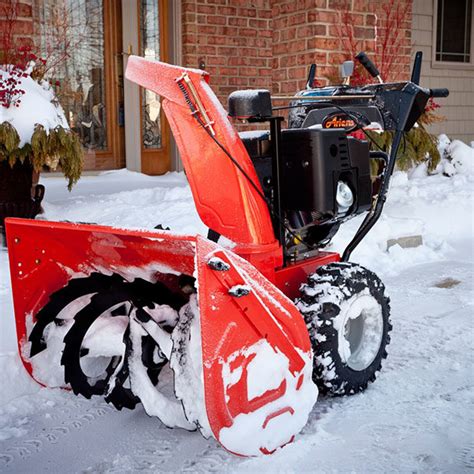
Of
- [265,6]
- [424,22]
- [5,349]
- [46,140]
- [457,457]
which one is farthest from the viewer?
[424,22]

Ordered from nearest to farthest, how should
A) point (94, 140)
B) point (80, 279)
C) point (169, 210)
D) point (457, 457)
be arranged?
point (457, 457), point (80, 279), point (169, 210), point (94, 140)

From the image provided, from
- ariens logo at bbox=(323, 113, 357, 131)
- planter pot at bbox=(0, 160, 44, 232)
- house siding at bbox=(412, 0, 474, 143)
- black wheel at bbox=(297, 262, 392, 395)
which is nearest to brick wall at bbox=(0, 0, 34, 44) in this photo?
planter pot at bbox=(0, 160, 44, 232)

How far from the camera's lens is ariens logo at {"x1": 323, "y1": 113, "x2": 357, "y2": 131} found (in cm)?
314

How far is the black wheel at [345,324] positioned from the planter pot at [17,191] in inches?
116

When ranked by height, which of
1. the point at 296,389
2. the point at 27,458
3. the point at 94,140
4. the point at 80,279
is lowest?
the point at 27,458

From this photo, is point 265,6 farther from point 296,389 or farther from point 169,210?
point 296,389

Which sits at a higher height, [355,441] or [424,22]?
[424,22]

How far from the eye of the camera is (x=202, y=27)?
8.26 meters

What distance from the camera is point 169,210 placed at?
552 centimetres

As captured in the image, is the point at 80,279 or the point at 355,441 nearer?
the point at 355,441

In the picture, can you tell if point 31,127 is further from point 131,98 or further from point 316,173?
point 316,173

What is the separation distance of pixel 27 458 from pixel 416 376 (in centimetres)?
165

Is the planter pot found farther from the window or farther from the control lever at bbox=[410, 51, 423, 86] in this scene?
the window

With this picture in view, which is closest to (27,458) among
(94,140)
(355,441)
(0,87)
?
(355,441)
